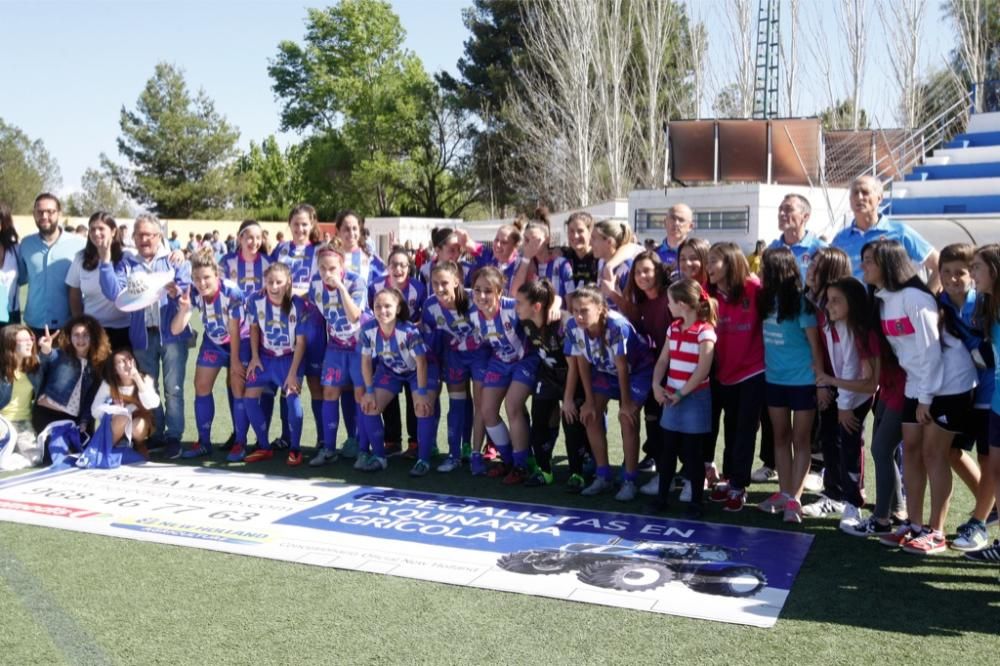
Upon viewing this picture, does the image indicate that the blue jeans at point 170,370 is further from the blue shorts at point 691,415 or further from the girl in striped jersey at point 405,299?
the blue shorts at point 691,415

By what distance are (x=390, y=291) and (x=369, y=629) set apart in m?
2.97

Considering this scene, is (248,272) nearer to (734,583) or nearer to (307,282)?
(307,282)

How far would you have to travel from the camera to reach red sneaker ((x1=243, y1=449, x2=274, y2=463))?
21.5ft

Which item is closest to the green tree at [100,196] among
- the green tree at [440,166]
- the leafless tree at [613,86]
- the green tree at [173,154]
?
the green tree at [173,154]

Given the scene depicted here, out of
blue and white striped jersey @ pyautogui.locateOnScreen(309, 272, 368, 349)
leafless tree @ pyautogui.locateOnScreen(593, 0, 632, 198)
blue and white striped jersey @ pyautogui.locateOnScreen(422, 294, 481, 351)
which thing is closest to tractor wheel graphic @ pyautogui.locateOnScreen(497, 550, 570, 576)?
blue and white striped jersey @ pyautogui.locateOnScreen(422, 294, 481, 351)

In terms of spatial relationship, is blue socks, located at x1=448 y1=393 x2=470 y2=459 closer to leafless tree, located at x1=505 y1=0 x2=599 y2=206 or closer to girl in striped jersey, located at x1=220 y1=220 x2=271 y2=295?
girl in striped jersey, located at x1=220 y1=220 x2=271 y2=295

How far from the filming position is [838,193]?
67.3 feet

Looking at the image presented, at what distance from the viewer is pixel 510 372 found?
6.07 m

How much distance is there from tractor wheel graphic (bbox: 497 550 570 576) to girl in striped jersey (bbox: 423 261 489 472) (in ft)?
5.82

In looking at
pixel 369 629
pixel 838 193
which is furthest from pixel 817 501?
pixel 838 193

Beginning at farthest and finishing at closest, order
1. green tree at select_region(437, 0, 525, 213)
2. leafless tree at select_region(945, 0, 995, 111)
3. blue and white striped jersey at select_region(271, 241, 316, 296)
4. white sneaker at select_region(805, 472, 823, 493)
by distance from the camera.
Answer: green tree at select_region(437, 0, 525, 213) < leafless tree at select_region(945, 0, 995, 111) < blue and white striped jersey at select_region(271, 241, 316, 296) < white sneaker at select_region(805, 472, 823, 493)

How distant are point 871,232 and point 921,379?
4.69ft

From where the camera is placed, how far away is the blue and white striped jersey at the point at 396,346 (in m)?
6.23

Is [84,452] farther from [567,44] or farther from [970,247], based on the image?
[567,44]
